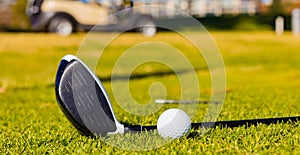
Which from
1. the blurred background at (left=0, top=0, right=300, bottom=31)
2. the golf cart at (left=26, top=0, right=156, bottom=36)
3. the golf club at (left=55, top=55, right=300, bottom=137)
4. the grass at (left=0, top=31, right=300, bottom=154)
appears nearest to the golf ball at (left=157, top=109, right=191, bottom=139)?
the grass at (left=0, top=31, right=300, bottom=154)

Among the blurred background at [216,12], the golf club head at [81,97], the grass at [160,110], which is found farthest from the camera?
the blurred background at [216,12]

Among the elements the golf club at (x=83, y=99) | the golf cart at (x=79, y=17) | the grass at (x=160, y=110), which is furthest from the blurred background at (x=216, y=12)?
the golf club at (x=83, y=99)

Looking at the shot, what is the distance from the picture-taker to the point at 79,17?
2630 cm

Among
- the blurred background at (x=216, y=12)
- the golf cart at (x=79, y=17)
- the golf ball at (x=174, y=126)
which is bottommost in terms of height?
the blurred background at (x=216, y=12)

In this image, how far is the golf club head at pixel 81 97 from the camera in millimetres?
4207

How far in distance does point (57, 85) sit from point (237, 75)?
11442 millimetres

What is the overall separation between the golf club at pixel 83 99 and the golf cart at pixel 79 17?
66.9ft

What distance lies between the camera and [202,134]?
444 cm

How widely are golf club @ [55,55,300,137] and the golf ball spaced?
42cm

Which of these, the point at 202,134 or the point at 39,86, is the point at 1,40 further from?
the point at 202,134

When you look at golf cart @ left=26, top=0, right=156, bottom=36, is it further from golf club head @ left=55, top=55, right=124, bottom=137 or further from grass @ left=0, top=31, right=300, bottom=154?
golf club head @ left=55, top=55, right=124, bottom=137

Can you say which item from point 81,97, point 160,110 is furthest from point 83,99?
point 160,110

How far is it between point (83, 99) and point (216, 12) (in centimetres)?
4483

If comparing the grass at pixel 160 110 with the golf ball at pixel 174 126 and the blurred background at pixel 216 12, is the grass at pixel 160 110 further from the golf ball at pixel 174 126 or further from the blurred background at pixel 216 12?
the blurred background at pixel 216 12
